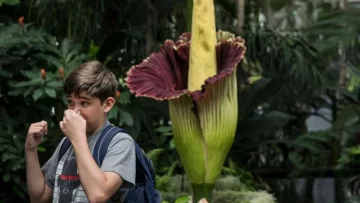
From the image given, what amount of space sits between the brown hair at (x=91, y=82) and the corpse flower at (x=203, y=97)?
1593 millimetres

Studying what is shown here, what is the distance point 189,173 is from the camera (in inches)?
160

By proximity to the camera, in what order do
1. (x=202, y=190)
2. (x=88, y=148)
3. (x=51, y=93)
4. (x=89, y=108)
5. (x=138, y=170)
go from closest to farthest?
(x=88, y=148) → (x=89, y=108) → (x=138, y=170) → (x=202, y=190) → (x=51, y=93)

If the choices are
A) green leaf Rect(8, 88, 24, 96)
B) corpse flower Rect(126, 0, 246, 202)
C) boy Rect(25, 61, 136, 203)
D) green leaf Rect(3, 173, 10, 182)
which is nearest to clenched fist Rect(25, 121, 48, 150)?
boy Rect(25, 61, 136, 203)

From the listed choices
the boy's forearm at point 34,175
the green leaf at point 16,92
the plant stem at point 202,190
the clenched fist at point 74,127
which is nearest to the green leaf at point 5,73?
the green leaf at point 16,92

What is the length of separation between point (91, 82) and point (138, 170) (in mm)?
305

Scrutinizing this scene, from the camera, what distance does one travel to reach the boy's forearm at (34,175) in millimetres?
2322

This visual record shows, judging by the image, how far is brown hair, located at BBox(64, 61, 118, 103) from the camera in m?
2.15

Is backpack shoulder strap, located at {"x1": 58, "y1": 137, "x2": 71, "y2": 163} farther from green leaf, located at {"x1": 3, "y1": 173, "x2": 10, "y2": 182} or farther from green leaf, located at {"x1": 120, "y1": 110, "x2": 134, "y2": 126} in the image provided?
green leaf, located at {"x1": 120, "y1": 110, "x2": 134, "y2": 126}

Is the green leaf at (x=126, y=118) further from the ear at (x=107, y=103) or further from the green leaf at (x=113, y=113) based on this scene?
the ear at (x=107, y=103)

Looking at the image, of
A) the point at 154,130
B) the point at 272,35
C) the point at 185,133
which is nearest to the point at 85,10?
the point at 154,130

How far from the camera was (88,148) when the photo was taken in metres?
2.05

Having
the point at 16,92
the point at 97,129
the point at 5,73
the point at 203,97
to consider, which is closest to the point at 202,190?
the point at 203,97

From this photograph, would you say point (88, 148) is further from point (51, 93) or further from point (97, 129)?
point (51, 93)

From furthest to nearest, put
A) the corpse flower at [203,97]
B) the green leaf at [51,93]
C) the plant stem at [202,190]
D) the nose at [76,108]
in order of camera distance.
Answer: the green leaf at [51,93], the plant stem at [202,190], the corpse flower at [203,97], the nose at [76,108]
